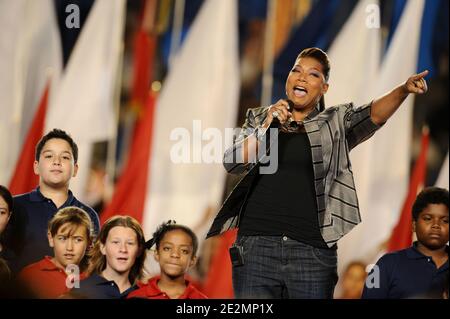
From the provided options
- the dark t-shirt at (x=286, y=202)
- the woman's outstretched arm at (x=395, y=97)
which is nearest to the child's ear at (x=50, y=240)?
the dark t-shirt at (x=286, y=202)

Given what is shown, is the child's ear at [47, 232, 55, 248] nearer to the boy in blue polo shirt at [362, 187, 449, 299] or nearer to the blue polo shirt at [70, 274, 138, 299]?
the blue polo shirt at [70, 274, 138, 299]

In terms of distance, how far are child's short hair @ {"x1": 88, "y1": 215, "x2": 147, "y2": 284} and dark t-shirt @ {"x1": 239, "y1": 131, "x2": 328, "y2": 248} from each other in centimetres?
95

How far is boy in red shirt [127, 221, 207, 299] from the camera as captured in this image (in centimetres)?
389

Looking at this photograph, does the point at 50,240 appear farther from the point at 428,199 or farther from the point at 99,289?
the point at 428,199

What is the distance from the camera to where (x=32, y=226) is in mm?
4164

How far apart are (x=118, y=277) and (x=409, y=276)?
1272mm

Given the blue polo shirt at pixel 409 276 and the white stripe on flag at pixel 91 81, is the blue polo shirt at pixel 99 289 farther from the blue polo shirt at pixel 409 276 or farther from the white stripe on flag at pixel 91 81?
the white stripe on flag at pixel 91 81

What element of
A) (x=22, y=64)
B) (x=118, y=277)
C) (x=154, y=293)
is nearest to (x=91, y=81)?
(x=22, y=64)

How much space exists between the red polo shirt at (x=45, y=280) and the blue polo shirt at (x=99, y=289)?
7 centimetres

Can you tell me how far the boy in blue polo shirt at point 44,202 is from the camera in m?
4.13

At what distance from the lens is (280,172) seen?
3.18 metres

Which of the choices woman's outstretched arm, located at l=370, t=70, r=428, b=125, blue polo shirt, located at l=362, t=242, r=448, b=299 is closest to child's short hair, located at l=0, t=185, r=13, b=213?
blue polo shirt, located at l=362, t=242, r=448, b=299

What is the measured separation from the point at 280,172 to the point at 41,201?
4.80 feet
